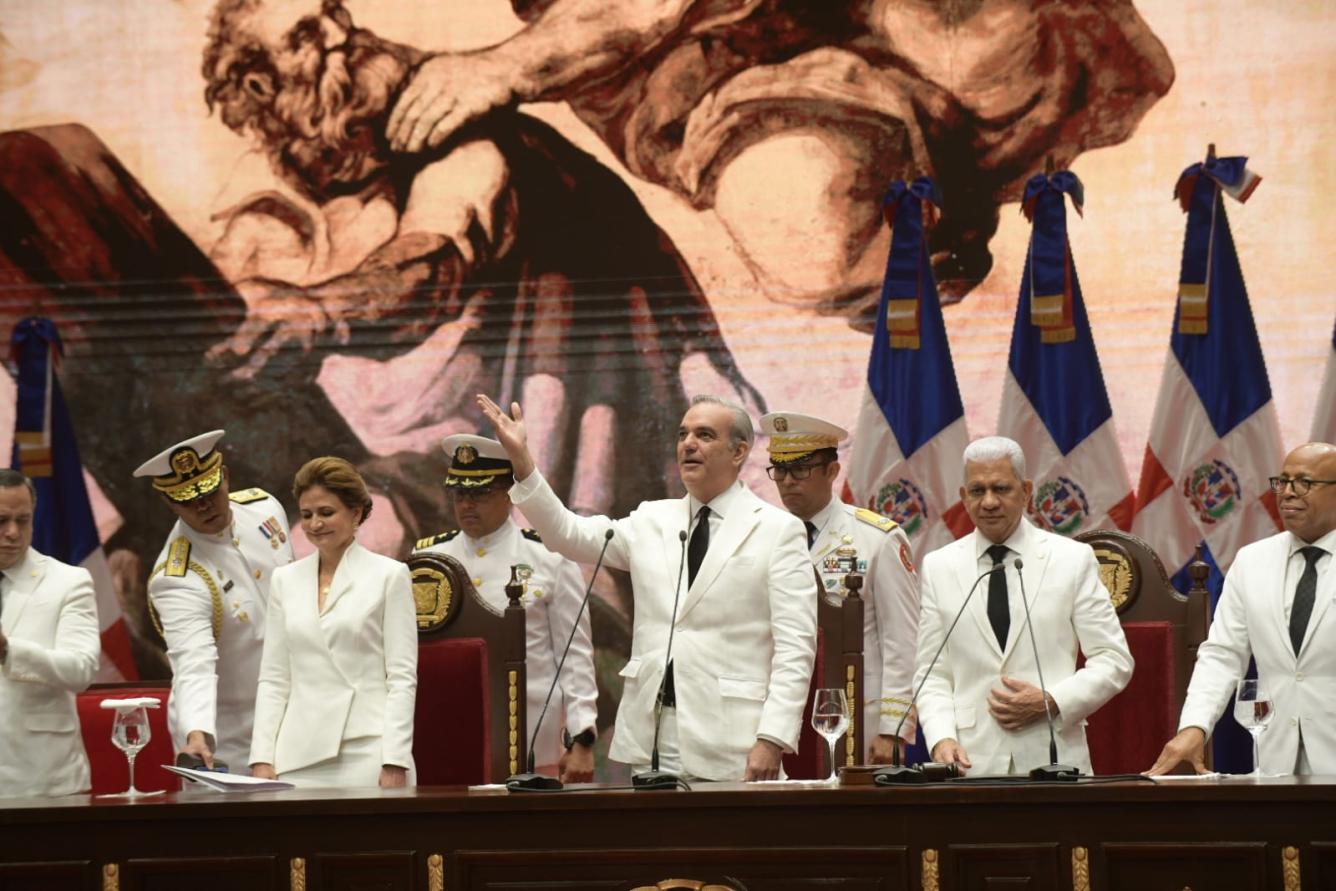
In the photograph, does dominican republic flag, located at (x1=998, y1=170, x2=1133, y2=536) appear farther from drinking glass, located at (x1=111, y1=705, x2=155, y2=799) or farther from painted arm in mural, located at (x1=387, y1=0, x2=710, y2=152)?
drinking glass, located at (x1=111, y1=705, x2=155, y2=799)

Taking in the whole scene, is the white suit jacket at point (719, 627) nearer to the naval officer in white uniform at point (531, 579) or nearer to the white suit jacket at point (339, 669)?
the white suit jacket at point (339, 669)

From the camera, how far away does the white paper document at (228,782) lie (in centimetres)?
358

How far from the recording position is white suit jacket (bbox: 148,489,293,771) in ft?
14.8

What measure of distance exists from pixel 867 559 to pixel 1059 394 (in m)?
1.51

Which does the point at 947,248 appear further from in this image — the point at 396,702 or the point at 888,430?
the point at 396,702

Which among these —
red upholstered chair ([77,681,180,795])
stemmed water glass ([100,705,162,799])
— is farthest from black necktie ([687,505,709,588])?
red upholstered chair ([77,681,180,795])

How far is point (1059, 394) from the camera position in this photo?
5934 millimetres

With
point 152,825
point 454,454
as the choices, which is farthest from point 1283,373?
point 152,825

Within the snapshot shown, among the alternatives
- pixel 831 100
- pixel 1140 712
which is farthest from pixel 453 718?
pixel 831 100

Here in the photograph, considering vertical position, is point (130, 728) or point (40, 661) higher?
point (40, 661)

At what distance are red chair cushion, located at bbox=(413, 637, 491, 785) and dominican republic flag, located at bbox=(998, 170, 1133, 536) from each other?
2285 millimetres

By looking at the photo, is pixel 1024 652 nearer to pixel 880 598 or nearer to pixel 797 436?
pixel 880 598

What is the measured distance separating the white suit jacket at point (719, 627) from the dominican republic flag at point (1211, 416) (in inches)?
87.0

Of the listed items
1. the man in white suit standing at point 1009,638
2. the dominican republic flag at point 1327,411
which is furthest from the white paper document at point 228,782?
the dominican republic flag at point 1327,411
